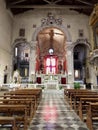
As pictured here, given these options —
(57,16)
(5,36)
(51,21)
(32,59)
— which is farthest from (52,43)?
(5,36)

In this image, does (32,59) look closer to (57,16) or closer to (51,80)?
(51,80)

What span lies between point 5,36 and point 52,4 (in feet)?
21.6

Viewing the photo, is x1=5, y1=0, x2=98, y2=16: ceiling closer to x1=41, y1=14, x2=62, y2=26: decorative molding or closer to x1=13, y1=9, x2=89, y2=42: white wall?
x1=13, y1=9, x2=89, y2=42: white wall

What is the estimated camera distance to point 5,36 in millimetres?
18609

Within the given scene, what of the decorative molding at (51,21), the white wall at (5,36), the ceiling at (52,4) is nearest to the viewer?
the white wall at (5,36)

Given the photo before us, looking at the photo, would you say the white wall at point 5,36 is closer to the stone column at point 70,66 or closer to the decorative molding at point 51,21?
the decorative molding at point 51,21

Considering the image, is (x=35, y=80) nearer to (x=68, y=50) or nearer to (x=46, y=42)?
(x=68, y=50)

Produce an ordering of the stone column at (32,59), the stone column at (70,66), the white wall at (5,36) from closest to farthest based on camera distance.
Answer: the white wall at (5,36)
the stone column at (70,66)
the stone column at (32,59)

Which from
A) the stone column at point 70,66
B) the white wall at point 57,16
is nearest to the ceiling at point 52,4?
the white wall at point 57,16

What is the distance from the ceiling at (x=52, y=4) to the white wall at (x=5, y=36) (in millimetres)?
1223

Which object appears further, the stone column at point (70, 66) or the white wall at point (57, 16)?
the white wall at point (57, 16)

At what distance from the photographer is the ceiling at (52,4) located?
18703 mm

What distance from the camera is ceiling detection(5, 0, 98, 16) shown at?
18703mm

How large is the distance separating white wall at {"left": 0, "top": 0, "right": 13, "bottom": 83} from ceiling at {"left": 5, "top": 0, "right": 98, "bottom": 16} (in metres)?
1.22
